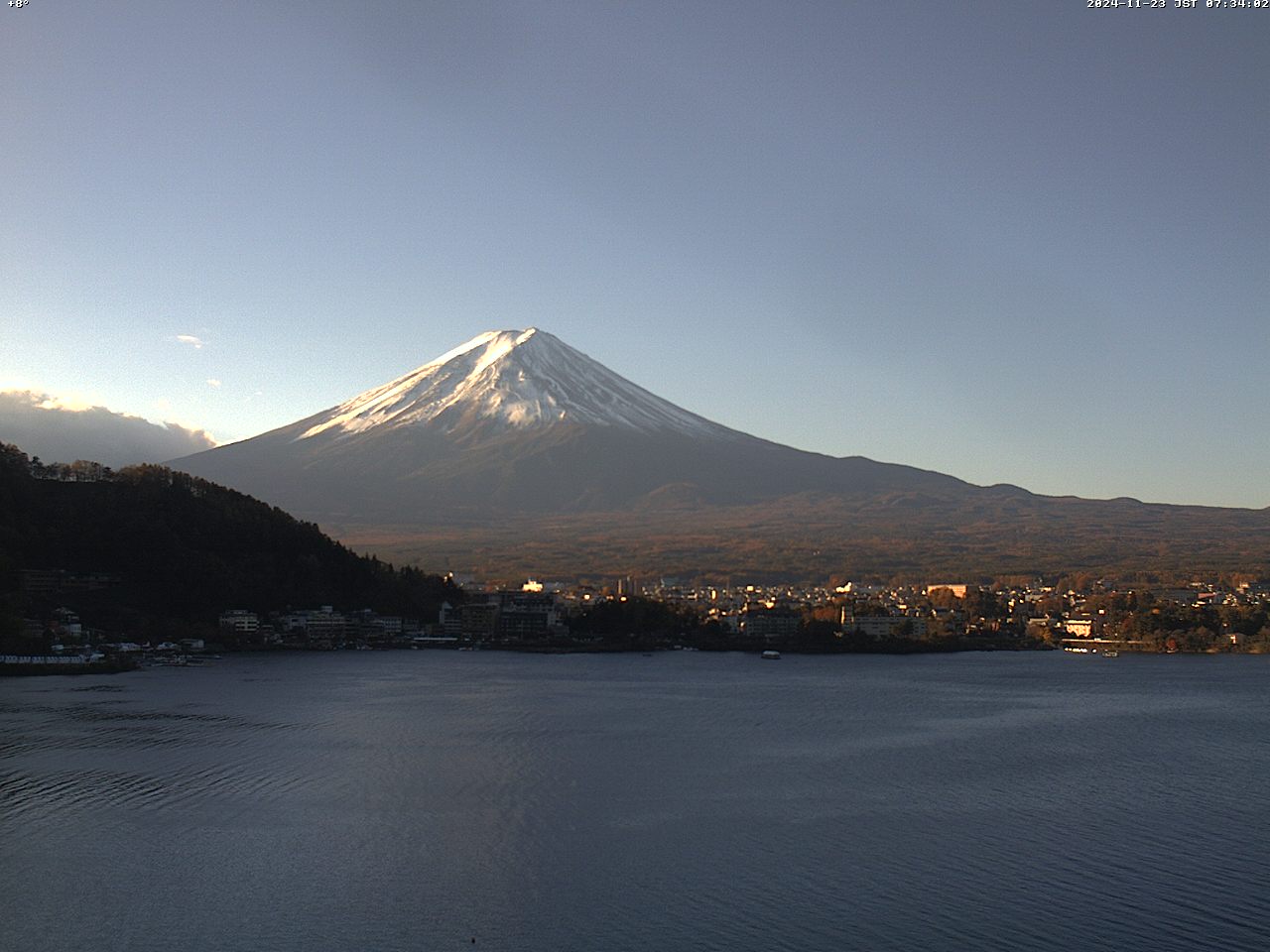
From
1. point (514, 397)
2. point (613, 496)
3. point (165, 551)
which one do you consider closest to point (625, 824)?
point (165, 551)

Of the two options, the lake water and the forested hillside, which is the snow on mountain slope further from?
the lake water

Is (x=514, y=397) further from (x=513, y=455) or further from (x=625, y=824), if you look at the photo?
(x=625, y=824)

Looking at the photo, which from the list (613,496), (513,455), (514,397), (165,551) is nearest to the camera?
(165,551)

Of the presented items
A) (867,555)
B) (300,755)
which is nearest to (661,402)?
(867,555)

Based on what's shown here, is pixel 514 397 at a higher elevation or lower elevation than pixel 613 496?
higher

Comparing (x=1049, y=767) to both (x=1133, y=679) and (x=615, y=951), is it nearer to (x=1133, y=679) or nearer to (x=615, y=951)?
(x=615, y=951)

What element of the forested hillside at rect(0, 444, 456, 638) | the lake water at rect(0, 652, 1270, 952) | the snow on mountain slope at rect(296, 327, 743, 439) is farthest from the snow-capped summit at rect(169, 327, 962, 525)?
the lake water at rect(0, 652, 1270, 952)

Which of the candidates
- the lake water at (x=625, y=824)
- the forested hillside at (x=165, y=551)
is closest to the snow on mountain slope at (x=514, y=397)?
the forested hillside at (x=165, y=551)
